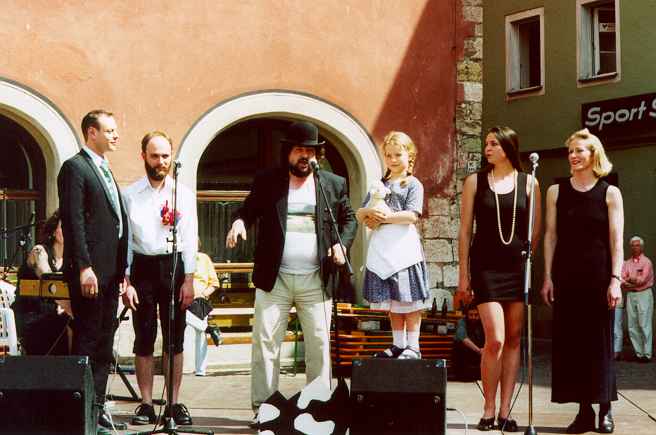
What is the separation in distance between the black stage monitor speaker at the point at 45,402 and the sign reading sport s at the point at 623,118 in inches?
605

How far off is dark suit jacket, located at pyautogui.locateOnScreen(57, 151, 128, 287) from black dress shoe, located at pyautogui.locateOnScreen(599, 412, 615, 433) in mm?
3313

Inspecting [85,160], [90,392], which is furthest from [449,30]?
[90,392]

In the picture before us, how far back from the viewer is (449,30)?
13789 millimetres

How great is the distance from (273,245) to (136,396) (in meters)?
2.48

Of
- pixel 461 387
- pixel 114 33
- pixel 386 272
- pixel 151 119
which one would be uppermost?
pixel 114 33

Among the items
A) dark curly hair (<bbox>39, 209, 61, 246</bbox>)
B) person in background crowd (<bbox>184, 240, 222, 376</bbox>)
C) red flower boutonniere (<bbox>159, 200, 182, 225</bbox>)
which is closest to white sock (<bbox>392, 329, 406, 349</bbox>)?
red flower boutonniere (<bbox>159, 200, 182, 225</bbox>)

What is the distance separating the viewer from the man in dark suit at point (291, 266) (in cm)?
805

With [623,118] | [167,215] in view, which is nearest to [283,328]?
[167,215]

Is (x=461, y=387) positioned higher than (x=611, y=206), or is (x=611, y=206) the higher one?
(x=611, y=206)

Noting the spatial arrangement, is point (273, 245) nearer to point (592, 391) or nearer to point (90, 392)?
point (90, 392)

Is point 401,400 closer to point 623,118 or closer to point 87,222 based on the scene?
point 87,222

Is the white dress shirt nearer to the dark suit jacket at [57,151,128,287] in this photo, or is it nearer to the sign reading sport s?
the dark suit jacket at [57,151,128,287]

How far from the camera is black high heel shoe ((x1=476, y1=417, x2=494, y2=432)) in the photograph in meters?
7.95

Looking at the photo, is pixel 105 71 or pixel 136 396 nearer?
pixel 136 396
